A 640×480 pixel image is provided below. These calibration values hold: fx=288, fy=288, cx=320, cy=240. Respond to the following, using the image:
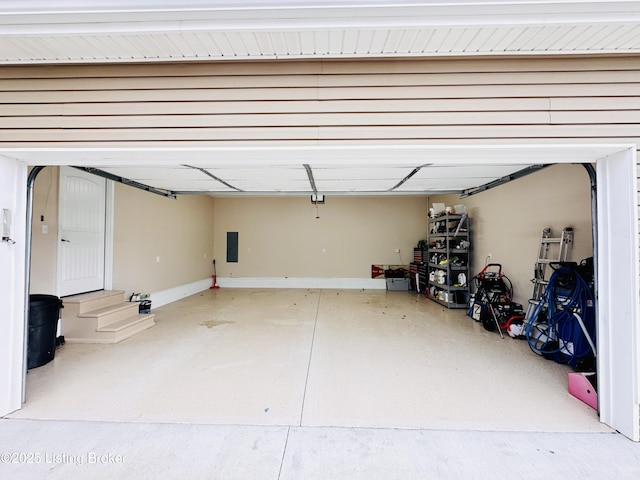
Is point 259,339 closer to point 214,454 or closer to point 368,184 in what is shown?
point 214,454

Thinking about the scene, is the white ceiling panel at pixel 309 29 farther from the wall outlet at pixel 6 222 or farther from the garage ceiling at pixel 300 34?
the wall outlet at pixel 6 222

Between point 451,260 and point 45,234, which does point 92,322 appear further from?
point 451,260

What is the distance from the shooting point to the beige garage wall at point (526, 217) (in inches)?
141

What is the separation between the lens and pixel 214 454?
183 cm

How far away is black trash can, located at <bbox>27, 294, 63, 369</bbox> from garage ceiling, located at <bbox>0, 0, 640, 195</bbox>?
1817 millimetres

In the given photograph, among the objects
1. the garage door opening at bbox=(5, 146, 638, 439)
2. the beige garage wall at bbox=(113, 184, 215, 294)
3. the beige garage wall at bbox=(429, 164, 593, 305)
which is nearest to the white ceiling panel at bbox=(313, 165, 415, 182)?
the garage door opening at bbox=(5, 146, 638, 439)

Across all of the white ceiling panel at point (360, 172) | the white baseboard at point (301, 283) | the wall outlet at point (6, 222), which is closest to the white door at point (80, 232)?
the wall outlet at point (6, 222)

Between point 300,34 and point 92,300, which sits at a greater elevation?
point 300,34

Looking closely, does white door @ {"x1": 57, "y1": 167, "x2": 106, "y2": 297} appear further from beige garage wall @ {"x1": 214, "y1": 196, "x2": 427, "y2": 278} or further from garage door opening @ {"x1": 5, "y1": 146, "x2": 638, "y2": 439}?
garage door opening @ {"x1": 5, "y1": 146, "x2": 638, "y2": 439}

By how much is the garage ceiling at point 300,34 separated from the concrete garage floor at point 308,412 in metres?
2.01

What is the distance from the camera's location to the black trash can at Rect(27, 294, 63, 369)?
3.09 metres

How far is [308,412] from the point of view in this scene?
7.54 feet

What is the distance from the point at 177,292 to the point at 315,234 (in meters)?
4.15

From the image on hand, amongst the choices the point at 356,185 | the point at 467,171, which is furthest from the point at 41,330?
the point at 467,171
